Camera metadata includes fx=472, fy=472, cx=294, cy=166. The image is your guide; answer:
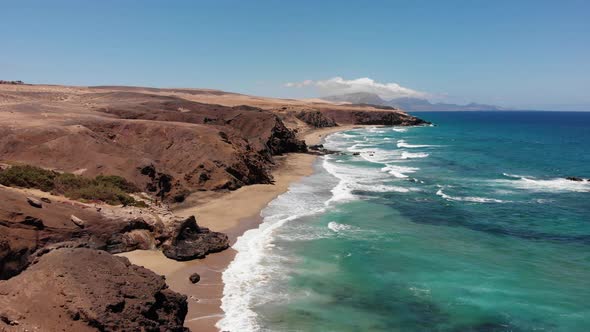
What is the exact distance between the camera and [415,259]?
23328mm

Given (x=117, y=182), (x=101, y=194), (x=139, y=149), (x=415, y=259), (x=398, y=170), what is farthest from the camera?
(x=398, y=170)

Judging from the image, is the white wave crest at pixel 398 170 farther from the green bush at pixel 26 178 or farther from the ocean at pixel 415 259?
the green bush at pixel 26 178

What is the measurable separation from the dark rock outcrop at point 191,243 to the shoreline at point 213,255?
305mm

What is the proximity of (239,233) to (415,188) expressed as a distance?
69.0 feet

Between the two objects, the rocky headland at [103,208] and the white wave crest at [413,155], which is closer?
the rocky headland at [103,208]

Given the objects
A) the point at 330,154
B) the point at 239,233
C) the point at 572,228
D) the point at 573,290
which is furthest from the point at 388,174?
the point at 573,290

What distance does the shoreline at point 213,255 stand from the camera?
17.1 meters

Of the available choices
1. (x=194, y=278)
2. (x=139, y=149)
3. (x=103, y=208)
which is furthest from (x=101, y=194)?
(x=139, y=149)

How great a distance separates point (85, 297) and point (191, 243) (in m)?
11.1

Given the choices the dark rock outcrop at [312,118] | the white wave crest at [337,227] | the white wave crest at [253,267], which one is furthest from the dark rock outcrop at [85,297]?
the dark rock outcrop at [312,118]

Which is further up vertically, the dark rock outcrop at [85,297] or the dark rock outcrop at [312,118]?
the dark rock outcrop at [312,118]

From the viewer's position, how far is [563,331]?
53.8 feet

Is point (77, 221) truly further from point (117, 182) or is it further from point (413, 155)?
point (413, 155)

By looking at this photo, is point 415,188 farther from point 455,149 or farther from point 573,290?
point 455,149
